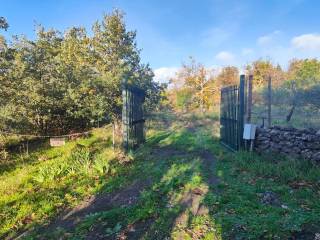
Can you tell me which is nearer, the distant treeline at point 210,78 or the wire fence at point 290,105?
the wire fence at point 290,105

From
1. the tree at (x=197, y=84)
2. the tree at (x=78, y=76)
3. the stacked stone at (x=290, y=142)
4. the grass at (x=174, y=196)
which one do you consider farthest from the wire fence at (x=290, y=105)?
the tree at (x=197, y=84)

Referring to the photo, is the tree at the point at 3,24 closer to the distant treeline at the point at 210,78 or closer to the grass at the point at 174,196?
the grass at the point at 174,196

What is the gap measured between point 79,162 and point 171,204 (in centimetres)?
351

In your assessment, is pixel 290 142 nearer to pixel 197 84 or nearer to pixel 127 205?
pixel 127 205

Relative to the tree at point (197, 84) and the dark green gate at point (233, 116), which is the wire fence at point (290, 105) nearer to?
the dark green gate at point (233, 116)

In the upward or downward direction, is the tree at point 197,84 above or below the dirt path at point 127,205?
above

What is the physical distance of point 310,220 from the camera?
3.69 metres

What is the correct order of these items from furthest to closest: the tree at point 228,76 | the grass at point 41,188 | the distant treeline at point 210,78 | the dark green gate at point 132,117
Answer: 1. the tree at point 228,76
2. the distant treeline at point 210,78
3. the dark green gate at point 132,117
4. the grass at point 41,188

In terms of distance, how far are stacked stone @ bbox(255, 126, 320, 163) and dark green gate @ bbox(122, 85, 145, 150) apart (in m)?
4.18

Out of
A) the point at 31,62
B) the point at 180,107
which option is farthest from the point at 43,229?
the point at 180,107

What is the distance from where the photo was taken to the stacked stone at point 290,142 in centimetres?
648

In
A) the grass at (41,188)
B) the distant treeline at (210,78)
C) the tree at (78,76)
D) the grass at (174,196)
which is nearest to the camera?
the grass at (174,196)

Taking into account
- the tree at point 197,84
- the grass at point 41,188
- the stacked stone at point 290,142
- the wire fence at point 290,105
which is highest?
the tree at point 197,84

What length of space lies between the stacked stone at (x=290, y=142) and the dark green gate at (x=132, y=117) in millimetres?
4177
